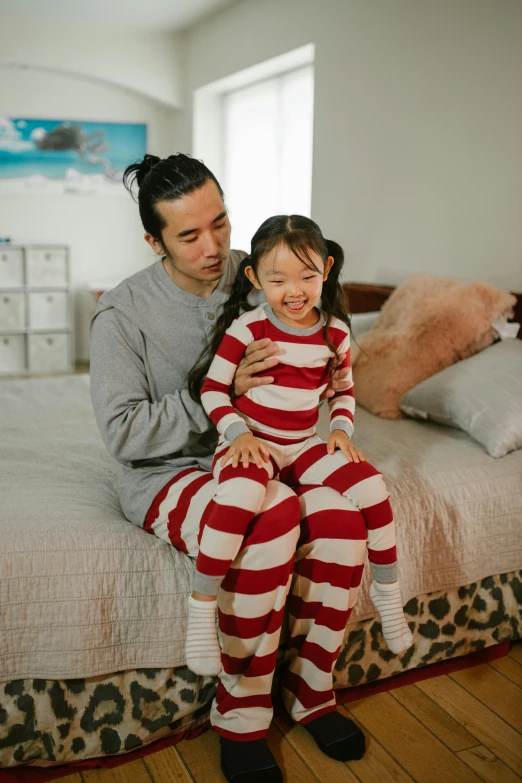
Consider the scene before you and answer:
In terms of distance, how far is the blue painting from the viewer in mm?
5387

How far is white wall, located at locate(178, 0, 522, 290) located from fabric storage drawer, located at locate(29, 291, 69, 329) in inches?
91.0

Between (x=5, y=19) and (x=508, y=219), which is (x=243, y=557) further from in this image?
(x=5, y=19)

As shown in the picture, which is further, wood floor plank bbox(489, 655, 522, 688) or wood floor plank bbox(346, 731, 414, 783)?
wood floor plank bbox(489, 655, 522, 688)

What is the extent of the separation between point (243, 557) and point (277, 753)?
439 millimetres

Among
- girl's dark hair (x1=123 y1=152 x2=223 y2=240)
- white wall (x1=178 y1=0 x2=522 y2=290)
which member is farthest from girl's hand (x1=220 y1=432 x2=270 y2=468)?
white wall (x1=178 y1=0 x2=522 y2=290)

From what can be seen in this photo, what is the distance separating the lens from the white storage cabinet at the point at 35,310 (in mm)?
5262

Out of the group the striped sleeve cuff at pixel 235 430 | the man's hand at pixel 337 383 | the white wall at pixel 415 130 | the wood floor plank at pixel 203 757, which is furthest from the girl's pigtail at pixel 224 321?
the white wall at pixel 415 130

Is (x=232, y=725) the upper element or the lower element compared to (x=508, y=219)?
lower

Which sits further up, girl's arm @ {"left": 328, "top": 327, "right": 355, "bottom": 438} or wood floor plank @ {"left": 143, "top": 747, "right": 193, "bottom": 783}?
girl's arm @ {"left": 328, "top": 327, "right": 355, "bottom": 438}

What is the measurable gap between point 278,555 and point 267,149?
4068 millimetres

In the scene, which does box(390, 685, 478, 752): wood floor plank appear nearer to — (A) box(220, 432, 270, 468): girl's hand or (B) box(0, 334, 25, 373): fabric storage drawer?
(A) box(220, 432, 270, 468): girl's hand

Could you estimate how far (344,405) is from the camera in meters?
1.66

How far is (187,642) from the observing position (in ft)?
4.48

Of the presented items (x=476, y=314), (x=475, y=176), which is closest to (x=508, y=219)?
(x=475, y=176)
